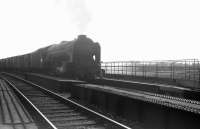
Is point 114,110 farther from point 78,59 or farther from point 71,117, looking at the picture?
point 78,59

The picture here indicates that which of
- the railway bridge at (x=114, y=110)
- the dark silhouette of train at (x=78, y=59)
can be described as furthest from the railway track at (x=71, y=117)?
the dark silhouette of train at (x=78, y=59)

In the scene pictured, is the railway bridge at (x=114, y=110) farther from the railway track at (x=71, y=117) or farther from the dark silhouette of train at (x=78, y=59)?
the dark silhouette of train at (x=78, y=59)

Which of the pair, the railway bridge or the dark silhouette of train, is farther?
the dark silhouette of train

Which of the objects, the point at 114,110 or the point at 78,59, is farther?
the point at 78,59

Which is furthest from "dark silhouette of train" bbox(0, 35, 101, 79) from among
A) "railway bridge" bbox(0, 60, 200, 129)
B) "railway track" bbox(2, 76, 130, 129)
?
"railway track" bbox(2, 76, 130, 129)

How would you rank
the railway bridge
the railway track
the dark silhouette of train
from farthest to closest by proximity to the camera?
the dark silhouette of train < the railway track < the railway bridge

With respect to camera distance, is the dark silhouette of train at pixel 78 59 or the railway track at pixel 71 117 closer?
the railway track at pixel 71 117

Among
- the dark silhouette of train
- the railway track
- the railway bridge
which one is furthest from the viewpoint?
the dark silhouette of train

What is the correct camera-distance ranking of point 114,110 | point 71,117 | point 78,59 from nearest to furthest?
point 71,117 < point 114,110 < point 78,59

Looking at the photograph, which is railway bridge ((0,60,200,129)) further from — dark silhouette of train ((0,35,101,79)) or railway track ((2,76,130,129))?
dark silhouette of train ((0,35,101,79))

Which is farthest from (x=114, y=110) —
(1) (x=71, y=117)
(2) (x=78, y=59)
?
(2) (x=78, y=59)

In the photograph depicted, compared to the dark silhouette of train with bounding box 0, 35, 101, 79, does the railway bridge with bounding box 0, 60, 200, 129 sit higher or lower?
lower

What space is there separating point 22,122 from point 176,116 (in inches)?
195

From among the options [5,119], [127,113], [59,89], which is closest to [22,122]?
[5,119]
